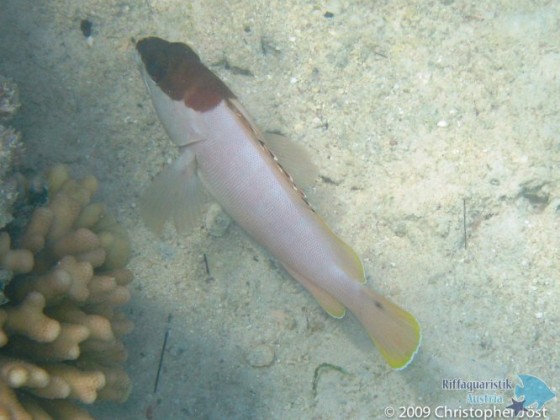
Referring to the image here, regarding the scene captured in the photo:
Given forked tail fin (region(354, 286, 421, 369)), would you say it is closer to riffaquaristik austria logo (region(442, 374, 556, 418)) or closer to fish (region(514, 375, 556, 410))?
riffaquaristik austria logo (region(442, 374, 556, 418))

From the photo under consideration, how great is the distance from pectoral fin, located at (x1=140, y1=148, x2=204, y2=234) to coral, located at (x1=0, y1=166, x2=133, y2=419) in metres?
0.41

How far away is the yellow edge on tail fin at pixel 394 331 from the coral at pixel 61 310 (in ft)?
5.55

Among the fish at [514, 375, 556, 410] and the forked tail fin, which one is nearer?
the forked tail fin

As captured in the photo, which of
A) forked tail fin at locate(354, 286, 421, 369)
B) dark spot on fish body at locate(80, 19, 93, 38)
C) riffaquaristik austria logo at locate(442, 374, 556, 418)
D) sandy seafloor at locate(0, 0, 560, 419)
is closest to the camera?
forked tail fin at locate(354, 286, 421, 369)

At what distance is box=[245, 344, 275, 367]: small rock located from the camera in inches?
146

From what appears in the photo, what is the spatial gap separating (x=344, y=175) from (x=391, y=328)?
1427 mm

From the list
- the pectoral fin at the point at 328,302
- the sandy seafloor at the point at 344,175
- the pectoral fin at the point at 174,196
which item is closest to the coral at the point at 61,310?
the pectoral fin at the point at 174,196

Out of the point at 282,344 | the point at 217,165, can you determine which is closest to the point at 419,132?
the point at 217,165

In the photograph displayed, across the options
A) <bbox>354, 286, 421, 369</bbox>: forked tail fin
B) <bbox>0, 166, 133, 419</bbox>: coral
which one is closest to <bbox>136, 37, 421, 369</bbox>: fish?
<bbox>354, 286, 421, 369</bbox>: forked tail fin

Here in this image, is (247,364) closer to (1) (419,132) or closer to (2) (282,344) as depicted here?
(2) (282,344)

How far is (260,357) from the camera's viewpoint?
371 centimetres

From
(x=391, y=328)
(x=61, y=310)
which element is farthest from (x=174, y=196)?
(x=391, y=328)

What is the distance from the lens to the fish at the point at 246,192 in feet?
10.8

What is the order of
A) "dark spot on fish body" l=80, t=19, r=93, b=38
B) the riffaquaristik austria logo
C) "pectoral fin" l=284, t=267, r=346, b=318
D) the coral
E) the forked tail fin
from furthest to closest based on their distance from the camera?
1. "dark spot on fish body" l=80, t=19, r=93, b=38
2. the riffaquaristik austria logo
3. "pectoral fin" l=284, t=267, r=346, b=318
4. the forked tail fin
5. the coral
